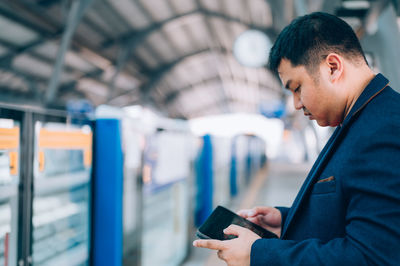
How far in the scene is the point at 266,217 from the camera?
128 centimetres

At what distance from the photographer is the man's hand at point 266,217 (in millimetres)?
1272

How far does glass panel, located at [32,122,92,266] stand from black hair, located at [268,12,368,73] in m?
1.15

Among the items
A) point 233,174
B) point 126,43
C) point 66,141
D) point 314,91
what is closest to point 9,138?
point 66,141

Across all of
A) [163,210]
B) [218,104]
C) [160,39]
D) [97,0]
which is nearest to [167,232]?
[163,210]

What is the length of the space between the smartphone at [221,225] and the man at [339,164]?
0.09m

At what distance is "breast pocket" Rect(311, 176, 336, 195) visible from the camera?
2.71 feet

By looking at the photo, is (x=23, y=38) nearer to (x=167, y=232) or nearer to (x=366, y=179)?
(x=167, y=232)

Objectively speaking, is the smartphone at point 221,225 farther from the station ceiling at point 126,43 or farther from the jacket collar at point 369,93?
the station ceiling at point 126,43

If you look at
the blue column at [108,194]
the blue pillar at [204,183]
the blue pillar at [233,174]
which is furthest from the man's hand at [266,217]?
Answer: the blue pillar at [233,174]

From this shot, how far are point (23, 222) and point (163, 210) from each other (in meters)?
1.74

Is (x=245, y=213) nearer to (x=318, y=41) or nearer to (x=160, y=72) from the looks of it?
(x=318, y=41)

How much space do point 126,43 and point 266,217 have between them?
14.4m

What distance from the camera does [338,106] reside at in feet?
3.05

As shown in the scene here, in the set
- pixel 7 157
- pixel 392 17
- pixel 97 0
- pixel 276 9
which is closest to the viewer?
pixel 7 157
